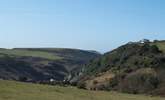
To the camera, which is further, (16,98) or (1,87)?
(1,87)

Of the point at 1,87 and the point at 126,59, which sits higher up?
the point at 126,59

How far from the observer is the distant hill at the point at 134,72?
230 feet

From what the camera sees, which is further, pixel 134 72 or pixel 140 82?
pixel 134 72

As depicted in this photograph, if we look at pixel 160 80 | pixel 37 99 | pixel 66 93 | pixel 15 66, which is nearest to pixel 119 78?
pixel 160 80

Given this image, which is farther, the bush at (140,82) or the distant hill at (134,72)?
the distant hill at (134,72)

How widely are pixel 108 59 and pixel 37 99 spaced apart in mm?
68079

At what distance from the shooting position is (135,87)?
233ft

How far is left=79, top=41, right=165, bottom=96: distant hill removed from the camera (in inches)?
2763

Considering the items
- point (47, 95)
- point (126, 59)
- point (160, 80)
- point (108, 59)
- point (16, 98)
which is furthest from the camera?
point (108, 59)

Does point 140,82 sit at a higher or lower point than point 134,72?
lower

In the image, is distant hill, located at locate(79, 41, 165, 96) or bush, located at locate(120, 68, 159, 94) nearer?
bush, located at locate(120, 68, 159, 94)

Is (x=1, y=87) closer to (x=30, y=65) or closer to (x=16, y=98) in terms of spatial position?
(x=16, y=98)

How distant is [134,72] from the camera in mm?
76875

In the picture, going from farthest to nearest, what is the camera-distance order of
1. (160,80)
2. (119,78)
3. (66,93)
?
1. (119,78)
2. (160,80)
3. (66,93)
